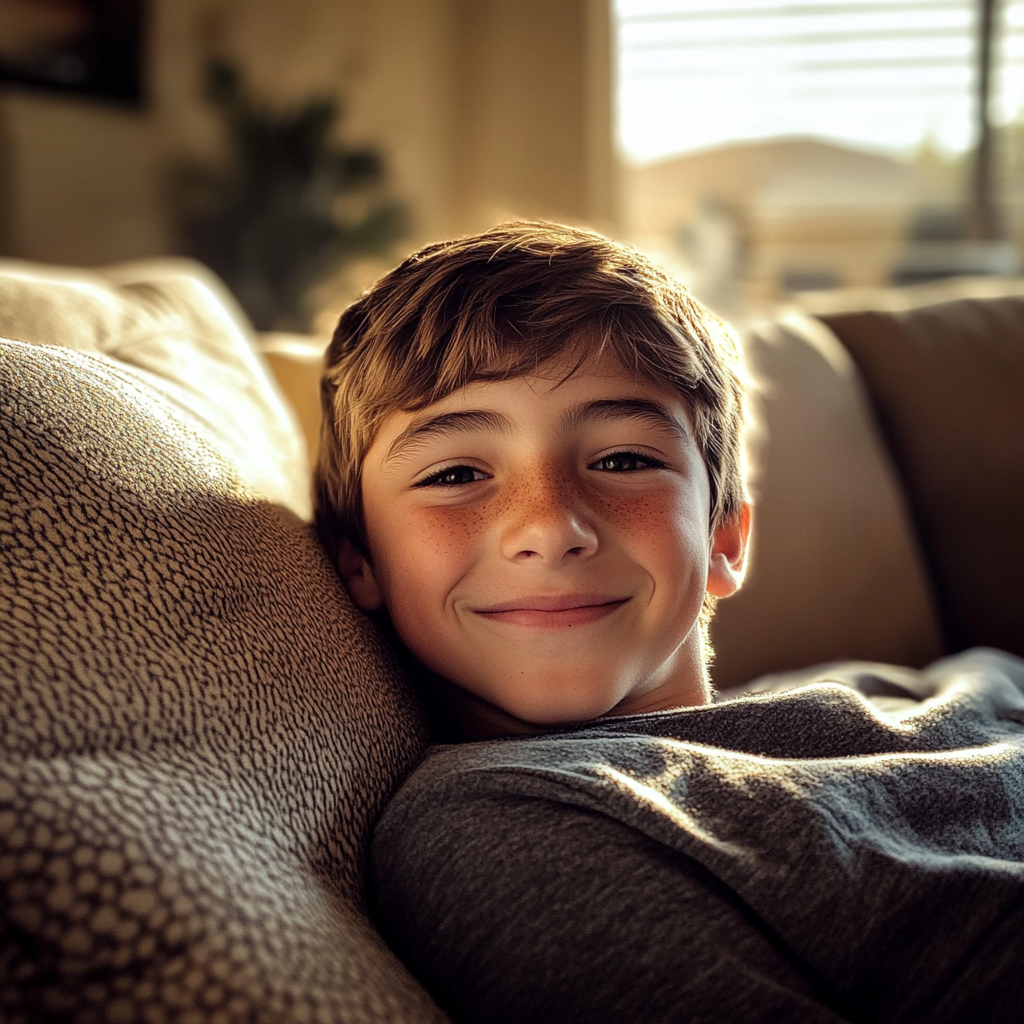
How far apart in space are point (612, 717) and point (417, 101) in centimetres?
452

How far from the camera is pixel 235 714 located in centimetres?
53

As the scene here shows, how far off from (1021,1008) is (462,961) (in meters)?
0.26

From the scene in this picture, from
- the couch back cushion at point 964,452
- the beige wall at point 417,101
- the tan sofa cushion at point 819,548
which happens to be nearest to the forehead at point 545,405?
the tan sofa cushion at point 819,548

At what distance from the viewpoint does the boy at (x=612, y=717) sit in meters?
0.51

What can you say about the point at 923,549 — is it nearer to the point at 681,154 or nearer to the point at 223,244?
the point at 223,244

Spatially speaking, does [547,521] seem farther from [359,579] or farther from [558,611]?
[359,579]

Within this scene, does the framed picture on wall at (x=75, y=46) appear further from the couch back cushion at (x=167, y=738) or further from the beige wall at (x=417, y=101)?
the couch back cushion at (x=167, y=738)

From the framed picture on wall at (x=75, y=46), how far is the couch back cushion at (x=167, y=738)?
10.3 ft

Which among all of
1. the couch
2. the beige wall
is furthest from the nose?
the beige wall

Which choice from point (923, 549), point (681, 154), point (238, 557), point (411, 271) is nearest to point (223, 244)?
point (681, 154)

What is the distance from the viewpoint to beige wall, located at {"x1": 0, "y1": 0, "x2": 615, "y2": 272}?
3.77 metres

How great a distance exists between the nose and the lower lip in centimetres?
4

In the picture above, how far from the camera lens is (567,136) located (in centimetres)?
476

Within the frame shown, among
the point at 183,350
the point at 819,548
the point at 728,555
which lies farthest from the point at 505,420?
the point at 819,548
